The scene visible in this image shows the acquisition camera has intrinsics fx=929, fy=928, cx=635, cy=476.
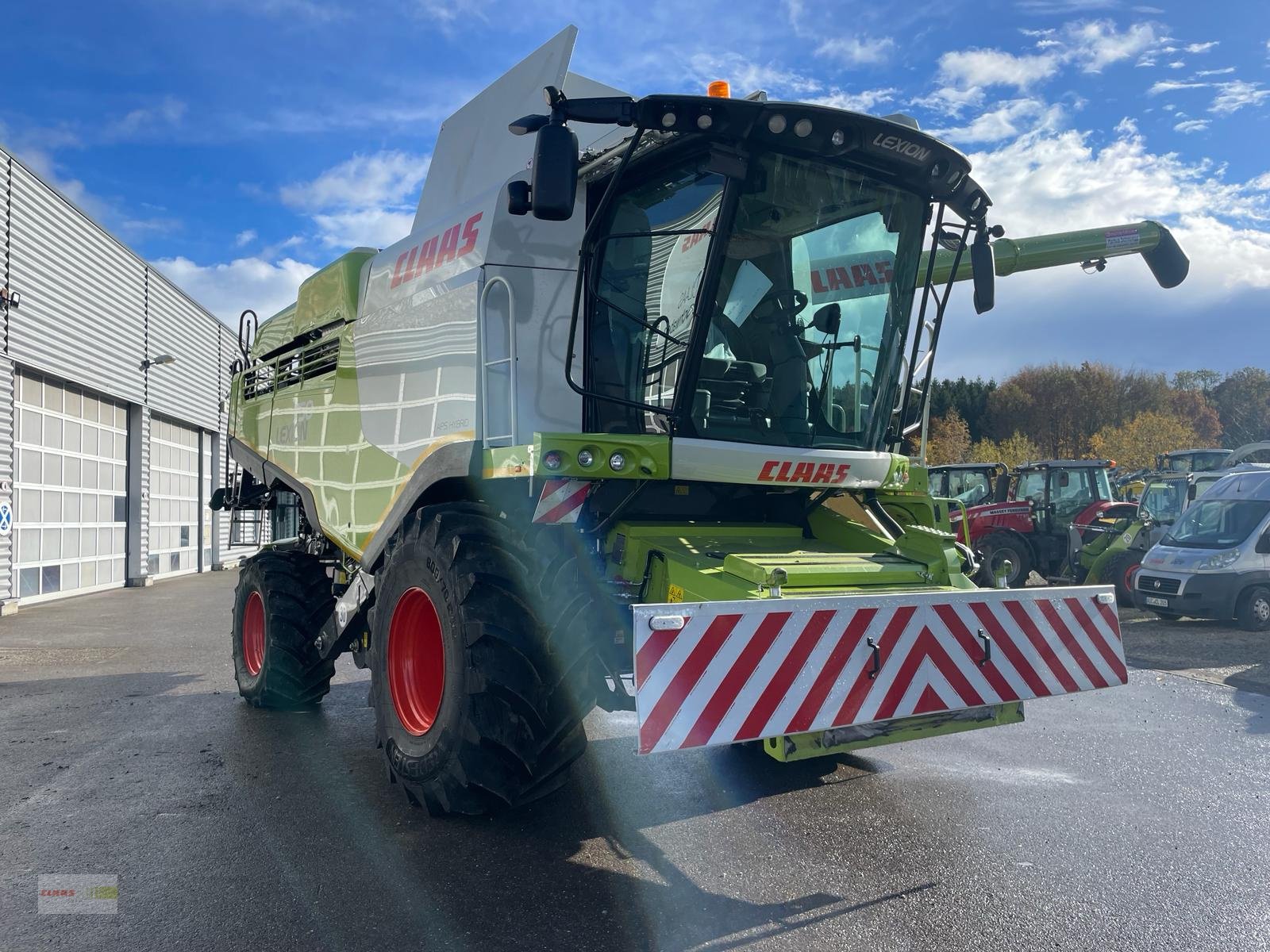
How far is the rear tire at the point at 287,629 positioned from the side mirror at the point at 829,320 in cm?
389

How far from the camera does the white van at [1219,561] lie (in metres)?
11.7

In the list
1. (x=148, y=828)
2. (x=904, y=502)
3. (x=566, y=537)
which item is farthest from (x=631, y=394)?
(x=148, y=828)

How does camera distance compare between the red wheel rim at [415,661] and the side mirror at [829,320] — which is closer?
the red wheel rim at [415,661]

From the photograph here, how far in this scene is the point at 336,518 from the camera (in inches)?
233

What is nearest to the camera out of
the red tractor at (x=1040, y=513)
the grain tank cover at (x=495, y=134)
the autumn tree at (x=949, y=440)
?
the grain tank cover at (x=495, y=134)

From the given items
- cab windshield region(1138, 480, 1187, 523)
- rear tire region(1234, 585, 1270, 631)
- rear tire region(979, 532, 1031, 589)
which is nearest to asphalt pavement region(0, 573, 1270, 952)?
rear tire region(1234, 585, 1270, 631)

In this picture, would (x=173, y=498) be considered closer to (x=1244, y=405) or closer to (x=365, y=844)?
(x=365, y=844)

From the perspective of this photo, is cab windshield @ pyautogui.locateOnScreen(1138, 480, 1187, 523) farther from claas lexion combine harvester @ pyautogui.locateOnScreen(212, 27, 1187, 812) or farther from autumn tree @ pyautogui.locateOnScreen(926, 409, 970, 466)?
autumn tree @ pyautogui.locateOnScreen(926, 409, 970, 466)

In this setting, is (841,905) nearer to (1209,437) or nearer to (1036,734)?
(1036,734)

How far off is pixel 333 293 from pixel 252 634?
9.01ft

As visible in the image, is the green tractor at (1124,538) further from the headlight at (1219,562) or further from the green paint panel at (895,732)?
the green paint panel at (895,732)

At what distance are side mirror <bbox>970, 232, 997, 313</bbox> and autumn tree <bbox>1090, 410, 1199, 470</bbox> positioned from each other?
146 ft

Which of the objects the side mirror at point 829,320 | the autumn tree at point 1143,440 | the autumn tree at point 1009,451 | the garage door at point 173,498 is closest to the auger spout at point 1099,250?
the side mirror at point 829,320

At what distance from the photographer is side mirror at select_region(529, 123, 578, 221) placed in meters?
3.60
